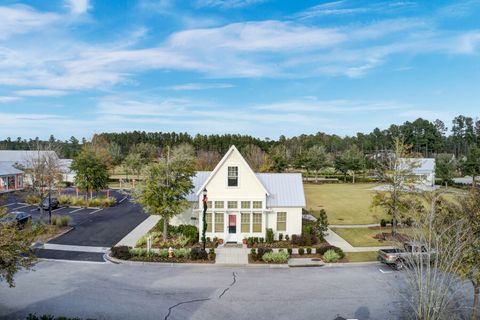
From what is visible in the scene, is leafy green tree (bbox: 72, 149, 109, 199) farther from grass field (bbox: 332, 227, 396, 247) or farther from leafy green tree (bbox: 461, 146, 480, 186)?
leafy green tree (bbox: 461, 146, 480, 186)

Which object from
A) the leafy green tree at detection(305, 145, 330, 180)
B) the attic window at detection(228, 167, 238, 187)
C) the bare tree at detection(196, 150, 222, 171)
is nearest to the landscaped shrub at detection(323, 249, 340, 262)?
the attic window at detection(228, 167, 238, 187)

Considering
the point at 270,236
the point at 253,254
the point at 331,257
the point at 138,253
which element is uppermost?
the point at 270,236

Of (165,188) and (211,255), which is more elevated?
(165,188)

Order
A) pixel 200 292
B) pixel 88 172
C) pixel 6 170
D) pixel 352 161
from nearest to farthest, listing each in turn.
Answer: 1. pixel 200 292
2. pixel 88 172
3. pixel 6 170
4. pixel 352 161

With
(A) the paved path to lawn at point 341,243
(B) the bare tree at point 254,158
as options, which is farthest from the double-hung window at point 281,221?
(B) the bare tree at point 254,158

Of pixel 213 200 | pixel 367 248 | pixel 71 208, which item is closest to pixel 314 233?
pixel 367 248

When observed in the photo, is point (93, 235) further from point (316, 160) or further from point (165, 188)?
point (316, 160)

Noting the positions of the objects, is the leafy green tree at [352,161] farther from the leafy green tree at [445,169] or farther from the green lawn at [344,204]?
the leafy green tree at [445,169]

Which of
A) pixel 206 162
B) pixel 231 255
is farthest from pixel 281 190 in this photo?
pixel 206 162
